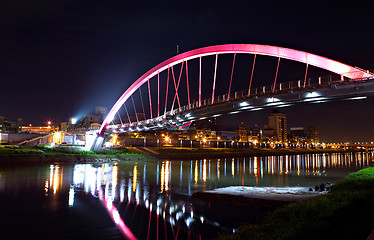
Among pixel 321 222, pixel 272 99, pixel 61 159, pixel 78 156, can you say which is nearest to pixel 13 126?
pixel 78 156

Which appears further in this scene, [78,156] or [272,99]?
[78,156]

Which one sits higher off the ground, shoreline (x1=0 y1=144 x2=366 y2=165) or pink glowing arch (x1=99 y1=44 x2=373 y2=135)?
pink glowing arch (x1=99 y1=44 x2=373 y2=135)

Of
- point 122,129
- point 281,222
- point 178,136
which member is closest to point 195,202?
point 281,222

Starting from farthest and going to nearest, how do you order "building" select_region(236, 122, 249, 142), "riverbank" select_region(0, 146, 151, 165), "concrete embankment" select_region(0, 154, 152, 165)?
"building" select_region(236, 122, 249, 142), "riverbank" select_region(0, 146, 151, 165), "concrete embankment" select_region(0, 154, 152, 165)

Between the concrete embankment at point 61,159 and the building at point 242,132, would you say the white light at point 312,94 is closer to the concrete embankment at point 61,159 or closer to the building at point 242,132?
the concrete embankment at point 61,159

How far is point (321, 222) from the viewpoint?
6633 millimetres

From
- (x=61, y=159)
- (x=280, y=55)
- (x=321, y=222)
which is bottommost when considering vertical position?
(x=61, y=159)

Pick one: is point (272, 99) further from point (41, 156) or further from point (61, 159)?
point (41, 156)

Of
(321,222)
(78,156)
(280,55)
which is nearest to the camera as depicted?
(321,222)

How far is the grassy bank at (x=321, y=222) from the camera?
5816 mm

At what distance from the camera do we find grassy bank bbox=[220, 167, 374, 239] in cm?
582

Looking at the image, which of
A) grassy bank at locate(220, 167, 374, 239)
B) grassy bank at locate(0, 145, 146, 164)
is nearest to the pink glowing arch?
grassy bank at locate(220, 167, 374, 239)

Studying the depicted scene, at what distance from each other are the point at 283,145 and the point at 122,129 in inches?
4776

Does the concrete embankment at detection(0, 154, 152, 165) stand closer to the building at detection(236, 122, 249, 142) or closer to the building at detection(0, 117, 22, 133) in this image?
the building at detection(0, 117, 22, 133)
